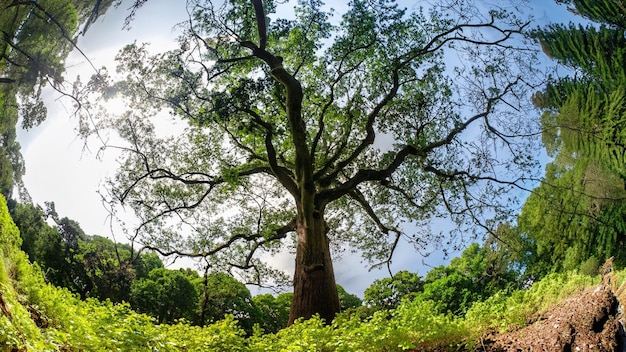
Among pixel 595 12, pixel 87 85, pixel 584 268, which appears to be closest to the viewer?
pixel 87 85

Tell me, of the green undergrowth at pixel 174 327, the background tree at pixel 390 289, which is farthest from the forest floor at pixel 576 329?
the background tree at pixel 390 289

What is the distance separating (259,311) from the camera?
13.1m

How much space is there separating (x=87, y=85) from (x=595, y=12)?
9.15 meters

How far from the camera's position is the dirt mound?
16.4 feet

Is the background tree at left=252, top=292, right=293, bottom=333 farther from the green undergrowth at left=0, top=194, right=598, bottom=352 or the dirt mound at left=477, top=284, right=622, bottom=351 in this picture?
the dirt mound at left=477, top=284, right=622, bottom=351

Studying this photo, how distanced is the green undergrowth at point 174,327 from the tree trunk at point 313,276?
5.06 feet

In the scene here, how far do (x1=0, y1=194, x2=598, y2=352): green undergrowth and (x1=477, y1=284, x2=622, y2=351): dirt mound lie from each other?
0.25 m

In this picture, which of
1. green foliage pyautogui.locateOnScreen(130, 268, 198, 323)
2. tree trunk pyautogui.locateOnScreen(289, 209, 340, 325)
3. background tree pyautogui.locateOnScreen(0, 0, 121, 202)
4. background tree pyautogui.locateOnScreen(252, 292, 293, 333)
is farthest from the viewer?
background tree pyautogui.locateOnScreen(252, 292, 293, 333)

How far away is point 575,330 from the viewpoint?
515cm

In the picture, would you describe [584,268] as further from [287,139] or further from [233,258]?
[233,258]

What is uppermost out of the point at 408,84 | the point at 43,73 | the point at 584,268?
the point at 408,84

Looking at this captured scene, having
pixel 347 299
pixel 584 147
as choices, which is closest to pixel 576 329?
pixel 584 147

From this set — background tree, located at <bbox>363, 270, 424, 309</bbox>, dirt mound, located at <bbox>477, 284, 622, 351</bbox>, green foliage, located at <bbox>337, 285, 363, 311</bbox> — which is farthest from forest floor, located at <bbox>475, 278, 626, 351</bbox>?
green foliage, located at <bbox>337, 285, 363, 311</bbox>

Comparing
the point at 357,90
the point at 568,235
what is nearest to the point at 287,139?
the point at 357,90
